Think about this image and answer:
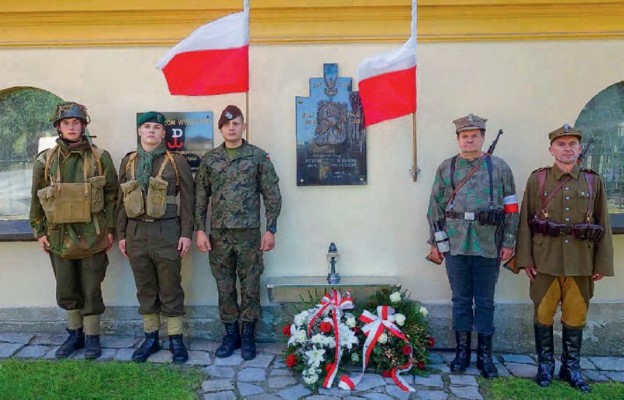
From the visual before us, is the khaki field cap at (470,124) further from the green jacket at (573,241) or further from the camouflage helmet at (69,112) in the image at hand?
the camouflage helmet at (69,112)

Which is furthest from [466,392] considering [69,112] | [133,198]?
[69,112]

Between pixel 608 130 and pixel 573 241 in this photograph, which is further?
pixel 608 130

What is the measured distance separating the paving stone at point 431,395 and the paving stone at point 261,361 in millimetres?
1222

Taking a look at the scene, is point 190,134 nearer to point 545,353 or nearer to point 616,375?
point 545,353

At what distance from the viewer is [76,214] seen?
4098 millimetres

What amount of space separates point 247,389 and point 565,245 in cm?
254

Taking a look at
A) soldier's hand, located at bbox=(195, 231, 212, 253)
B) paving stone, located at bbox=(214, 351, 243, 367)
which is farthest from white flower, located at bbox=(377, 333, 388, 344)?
soldier's hand, located at bbox=(195, 231, 212, 253)

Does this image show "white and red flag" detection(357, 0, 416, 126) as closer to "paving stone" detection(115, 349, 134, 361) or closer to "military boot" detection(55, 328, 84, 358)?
"paving stone" detection(115, 349, 134, 361)

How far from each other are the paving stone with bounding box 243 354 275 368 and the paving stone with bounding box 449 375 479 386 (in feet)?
4.73

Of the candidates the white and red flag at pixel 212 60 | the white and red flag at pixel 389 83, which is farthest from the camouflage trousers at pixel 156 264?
the white and red flag at pixel 389 83

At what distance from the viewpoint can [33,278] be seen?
15.8 feet

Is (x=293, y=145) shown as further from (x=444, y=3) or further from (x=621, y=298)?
(x=621, y=298)

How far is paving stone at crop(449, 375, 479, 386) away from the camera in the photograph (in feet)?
12.5

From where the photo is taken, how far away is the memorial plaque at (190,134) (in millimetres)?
4574
